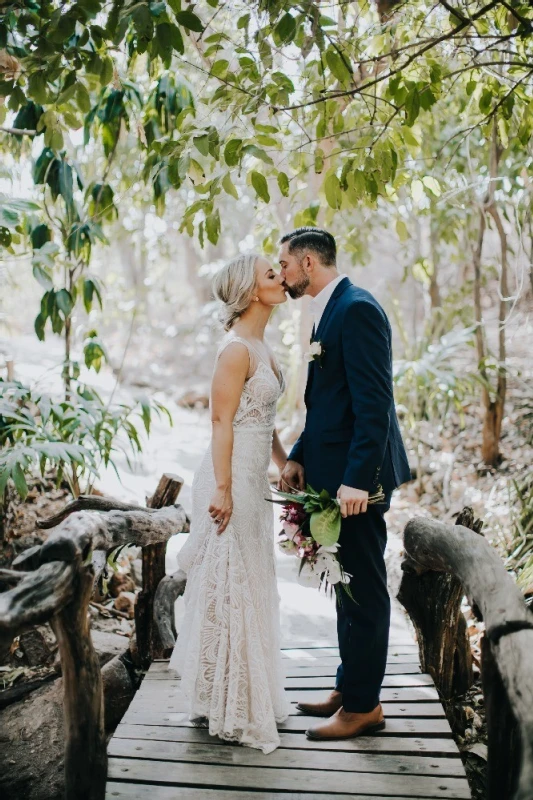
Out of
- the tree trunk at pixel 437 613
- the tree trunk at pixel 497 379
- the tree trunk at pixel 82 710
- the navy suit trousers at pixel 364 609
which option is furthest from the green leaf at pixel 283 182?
the tree trunk at pixel 497 379

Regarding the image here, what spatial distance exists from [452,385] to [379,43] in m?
3.55

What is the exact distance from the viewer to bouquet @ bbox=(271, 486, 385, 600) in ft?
8.44

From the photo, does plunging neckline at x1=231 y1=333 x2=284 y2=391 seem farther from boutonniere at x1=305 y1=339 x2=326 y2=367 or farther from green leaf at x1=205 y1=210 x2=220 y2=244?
green leaf at x1=205 y1=210 x2=220 y2=244

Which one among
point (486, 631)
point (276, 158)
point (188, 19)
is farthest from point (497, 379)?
point (486, 631)

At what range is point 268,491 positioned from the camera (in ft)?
9.93

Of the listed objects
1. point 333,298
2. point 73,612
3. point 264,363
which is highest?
point 333,298

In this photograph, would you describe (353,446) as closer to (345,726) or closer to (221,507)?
(221,507)

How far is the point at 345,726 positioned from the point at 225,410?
1319mm

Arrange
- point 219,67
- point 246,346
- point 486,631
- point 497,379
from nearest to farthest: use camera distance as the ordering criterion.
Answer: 1. point 486,631
2. point 246,346
3. point 219,67
4. point 497,379

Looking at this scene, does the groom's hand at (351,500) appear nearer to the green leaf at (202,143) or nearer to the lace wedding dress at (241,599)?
the lace wedding dress at (241,599)

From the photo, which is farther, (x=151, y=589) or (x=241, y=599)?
(x=151, y=589)

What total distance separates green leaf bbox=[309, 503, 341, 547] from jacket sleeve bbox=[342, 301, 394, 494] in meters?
0.13

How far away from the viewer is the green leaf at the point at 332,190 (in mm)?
3141

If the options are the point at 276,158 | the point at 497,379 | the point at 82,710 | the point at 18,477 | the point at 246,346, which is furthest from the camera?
the point at 276,158
